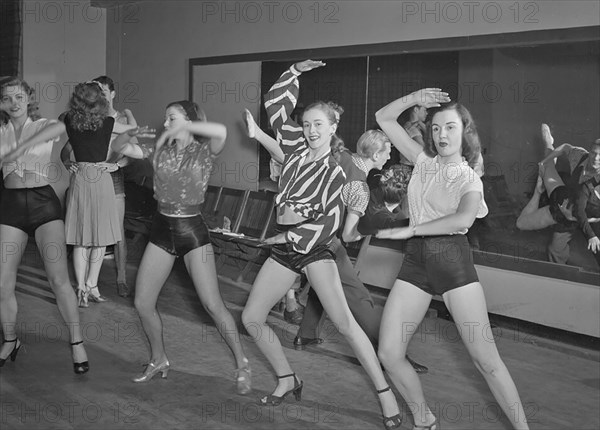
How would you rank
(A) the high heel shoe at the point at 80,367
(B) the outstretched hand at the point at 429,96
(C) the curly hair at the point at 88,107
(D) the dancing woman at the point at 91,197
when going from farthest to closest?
(D) the dancing woman at the point at 91,197
(C) the curly hair at the point at 88,107
(A) the high heel shoe at the point at 80,367
(B) the outstretched hand at the point at 429,96

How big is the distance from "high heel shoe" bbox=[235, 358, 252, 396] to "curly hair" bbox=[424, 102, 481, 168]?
1610mm

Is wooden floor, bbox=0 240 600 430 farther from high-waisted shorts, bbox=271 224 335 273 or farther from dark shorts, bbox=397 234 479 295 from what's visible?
dark shorts, bbox=397 234 479 295

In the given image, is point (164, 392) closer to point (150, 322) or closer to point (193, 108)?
point (150, 322)

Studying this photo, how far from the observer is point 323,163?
4.00m

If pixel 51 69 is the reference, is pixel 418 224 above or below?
below

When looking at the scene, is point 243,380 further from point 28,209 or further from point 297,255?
point 28,209

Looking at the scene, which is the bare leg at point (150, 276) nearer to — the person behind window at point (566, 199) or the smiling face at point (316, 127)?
the smiling face at point (316, 127)

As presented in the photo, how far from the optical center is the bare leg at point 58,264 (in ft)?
14.5

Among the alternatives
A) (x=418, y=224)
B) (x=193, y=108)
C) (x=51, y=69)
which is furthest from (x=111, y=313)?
(x=51, y=69)

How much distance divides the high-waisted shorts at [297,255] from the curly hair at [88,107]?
214 cm

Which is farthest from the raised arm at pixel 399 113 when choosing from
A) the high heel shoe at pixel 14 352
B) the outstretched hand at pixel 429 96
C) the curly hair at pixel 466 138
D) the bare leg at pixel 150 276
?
the high heel shoe at pixel 14 352

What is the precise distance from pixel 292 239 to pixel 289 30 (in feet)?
13.6

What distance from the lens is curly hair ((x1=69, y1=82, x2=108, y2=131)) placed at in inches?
216

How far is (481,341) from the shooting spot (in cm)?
337
